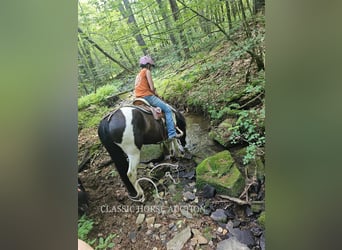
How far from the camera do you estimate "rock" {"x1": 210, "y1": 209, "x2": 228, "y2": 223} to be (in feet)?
3.60

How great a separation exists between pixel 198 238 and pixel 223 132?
0.45m

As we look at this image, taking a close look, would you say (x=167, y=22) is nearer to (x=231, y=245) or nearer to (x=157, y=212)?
(x=157, y=212)

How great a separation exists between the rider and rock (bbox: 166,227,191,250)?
41 centimetres

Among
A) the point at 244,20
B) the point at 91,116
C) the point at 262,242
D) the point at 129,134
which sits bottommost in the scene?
the point at 262,242

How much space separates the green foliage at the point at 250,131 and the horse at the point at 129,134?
24cm

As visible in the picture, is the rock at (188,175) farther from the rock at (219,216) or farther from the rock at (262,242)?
the rock at (262,242)

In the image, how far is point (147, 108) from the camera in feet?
4.01

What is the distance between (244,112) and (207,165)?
28 cm

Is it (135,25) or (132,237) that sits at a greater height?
(135,25)

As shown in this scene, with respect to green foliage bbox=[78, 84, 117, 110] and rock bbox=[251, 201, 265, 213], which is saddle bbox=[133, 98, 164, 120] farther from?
rock bbox=[251, 201, 265, 213]

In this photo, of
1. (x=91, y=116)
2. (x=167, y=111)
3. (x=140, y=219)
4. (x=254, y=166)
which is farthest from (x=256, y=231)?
(x=91, y=116)
